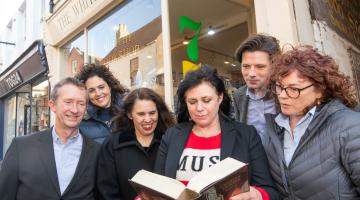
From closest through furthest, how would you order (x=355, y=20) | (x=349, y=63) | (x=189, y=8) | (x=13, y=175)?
(x=13, y=175) → (x=349, y=63) → (x=355, y=20) → (x=189, y=8)

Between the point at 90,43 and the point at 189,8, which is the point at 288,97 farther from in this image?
the point at 90,43

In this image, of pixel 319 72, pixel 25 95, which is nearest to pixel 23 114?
pixel 25 95

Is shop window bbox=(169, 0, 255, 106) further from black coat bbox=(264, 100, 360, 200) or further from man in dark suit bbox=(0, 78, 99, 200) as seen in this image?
black coat bbox=(264, 100, 360, 200)

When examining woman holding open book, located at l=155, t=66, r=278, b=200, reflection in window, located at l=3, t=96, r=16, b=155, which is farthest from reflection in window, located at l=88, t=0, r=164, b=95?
reflection in window, located at l=3, t=96, r=16, b=155

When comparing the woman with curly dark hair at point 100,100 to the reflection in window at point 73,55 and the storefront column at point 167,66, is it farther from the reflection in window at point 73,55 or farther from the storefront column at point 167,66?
the reflection in window at point 73,55

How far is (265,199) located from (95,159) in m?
1.22

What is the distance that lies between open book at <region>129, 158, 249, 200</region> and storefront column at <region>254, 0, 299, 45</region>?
5.10ft

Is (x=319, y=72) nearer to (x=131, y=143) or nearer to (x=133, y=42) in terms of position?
(x=131, y=143)

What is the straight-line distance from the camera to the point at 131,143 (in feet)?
7.30

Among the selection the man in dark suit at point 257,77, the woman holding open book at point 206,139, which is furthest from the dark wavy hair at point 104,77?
the man in dark suit at point 257,77

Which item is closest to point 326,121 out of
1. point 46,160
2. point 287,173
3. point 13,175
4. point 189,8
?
point 287,173

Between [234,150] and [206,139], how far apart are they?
0.19m

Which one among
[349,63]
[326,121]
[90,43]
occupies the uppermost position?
[90,43]

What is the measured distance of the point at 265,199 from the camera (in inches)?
63.9
